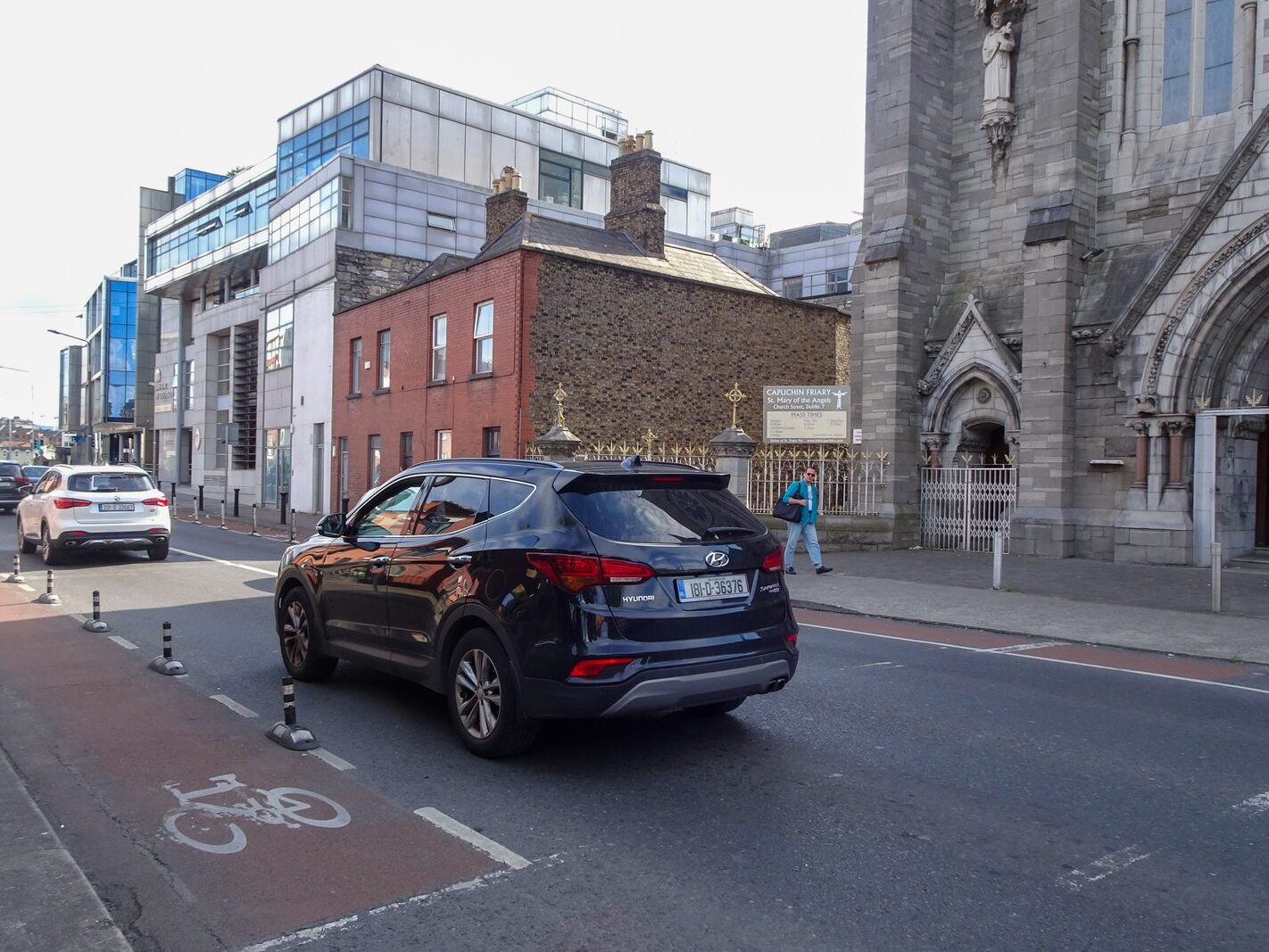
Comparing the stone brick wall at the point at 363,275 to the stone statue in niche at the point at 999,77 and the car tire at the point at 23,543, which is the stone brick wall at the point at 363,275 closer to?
the car tire at the point at 23,543

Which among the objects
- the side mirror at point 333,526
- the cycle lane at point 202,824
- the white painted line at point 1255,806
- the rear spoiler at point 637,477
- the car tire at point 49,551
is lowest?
the cycle lane at point 202,824

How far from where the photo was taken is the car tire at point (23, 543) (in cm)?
1864

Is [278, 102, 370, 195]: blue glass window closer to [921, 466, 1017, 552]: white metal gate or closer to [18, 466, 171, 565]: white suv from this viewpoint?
[18, 466, 171, 565]: white suv

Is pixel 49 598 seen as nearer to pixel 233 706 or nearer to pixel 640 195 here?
pixel 233 706

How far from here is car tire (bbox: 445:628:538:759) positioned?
221 inches

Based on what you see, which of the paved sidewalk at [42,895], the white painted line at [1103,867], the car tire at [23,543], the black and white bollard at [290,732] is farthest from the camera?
the car tire at [23,543]

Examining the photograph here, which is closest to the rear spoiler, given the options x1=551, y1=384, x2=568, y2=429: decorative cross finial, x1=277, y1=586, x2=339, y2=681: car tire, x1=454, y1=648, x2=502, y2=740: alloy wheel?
x1=454, y1=648, x2=502, y2=740: alloy wheel

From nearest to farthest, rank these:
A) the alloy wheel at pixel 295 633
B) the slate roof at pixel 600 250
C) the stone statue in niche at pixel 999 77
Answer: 1. the alloy wheel at pixel 295 633
2. the stone statue in niche at pixel 999 77
3. the slate roof at pixel 600 250

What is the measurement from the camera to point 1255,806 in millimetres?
5160

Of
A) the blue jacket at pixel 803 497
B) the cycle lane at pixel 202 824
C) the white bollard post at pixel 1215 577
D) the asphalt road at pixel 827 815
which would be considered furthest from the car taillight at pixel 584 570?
the blue jacket at pixel 803 497

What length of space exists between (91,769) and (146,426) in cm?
6238

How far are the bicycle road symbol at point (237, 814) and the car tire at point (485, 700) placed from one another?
3.13 ft

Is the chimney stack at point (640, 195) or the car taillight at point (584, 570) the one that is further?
the chimney stack at point (640, 195)

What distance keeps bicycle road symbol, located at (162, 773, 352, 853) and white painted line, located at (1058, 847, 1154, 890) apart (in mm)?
3277
